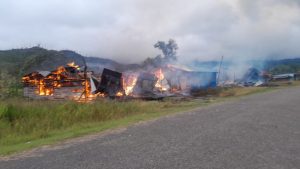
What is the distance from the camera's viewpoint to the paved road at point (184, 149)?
848 centimetres

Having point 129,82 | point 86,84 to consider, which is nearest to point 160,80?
point 129,82

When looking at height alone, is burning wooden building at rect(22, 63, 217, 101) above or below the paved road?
above

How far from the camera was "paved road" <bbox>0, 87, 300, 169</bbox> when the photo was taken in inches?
334

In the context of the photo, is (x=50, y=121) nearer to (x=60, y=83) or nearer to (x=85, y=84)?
(x=85, y=84)

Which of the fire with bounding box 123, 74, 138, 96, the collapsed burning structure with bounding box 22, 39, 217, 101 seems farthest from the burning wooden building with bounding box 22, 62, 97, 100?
the fire with bounding box 123, 74, 138, 96

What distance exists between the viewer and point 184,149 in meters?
9.91

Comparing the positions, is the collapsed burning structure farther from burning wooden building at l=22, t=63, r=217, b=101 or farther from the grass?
the grass

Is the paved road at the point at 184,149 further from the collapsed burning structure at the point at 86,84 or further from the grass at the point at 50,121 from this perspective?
the collapsed burning structure at the point at 86,84

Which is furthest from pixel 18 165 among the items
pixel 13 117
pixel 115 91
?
pixel 115 91

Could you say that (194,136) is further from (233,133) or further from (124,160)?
(124,160)

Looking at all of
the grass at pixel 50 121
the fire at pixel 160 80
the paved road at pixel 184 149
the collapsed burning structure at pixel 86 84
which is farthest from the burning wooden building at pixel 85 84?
the paved road at pixel 184 149

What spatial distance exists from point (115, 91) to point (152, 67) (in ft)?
36.4

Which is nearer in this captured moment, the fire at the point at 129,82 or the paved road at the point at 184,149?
the paved road at the point at 184,149

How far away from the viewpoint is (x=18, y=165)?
9.04m
